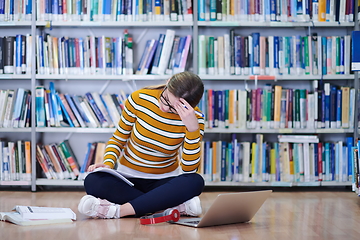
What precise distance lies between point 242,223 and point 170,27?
1902mm

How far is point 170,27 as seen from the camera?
3646mm

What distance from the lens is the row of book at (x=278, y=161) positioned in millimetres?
3467

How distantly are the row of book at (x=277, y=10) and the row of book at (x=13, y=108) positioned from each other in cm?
142

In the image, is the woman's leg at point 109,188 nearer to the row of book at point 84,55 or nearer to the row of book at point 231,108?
the row of book at point 231,108

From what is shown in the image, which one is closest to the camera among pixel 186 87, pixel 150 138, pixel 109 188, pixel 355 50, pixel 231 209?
pixel 231 209

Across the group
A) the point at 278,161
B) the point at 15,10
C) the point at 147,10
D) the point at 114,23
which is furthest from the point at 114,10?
the point at 278,161

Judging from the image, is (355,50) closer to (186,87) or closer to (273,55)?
(273,55)

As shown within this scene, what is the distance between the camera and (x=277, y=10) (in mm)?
3469

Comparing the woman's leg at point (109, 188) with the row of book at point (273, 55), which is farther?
the row of book at point (273, 55)

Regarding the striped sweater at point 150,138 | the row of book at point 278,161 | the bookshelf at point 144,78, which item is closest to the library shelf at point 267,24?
the bookshelf at point 144,78

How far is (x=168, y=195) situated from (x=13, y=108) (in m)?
1.74

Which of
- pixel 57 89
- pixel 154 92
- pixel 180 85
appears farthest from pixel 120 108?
pixel 180 85

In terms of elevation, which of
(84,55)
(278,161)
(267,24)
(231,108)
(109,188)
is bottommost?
(278,161)

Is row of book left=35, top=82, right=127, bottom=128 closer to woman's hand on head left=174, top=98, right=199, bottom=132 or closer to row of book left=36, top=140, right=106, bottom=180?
row of book left=36, top=140, right=106, bottom=180
